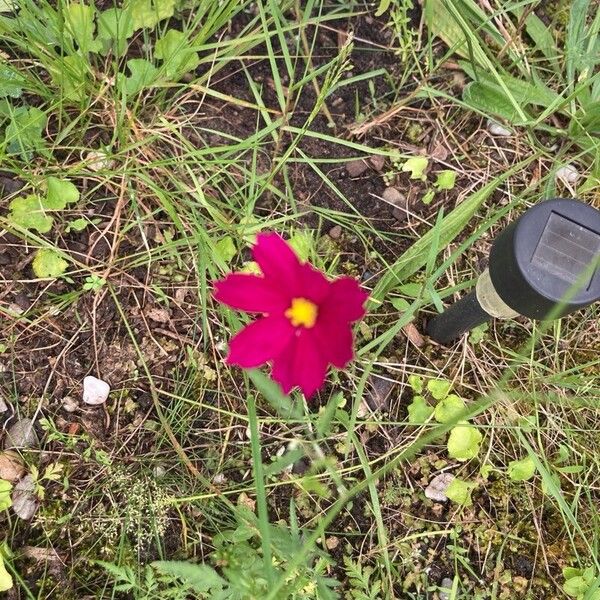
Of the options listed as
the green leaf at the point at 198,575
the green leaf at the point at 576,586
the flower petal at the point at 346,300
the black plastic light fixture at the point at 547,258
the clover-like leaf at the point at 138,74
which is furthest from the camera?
the clover-like leaf at the point at 138,74

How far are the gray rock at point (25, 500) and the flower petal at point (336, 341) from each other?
2.53 feet

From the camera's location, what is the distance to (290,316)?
101 cm

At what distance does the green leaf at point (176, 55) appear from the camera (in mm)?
1506

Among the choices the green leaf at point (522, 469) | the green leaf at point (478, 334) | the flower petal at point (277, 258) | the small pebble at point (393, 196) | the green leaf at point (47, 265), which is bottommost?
the green leaf at point (522, 469)

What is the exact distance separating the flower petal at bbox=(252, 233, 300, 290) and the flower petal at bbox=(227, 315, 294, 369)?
2.8 inches

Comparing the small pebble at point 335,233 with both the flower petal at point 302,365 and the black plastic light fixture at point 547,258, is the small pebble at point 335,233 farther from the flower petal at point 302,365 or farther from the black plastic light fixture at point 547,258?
the flower petal at point 302,365

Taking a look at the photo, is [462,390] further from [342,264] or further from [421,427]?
[342,264]

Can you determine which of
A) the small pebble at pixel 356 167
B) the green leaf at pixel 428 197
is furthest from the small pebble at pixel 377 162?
the green leaf at pixel 428 197

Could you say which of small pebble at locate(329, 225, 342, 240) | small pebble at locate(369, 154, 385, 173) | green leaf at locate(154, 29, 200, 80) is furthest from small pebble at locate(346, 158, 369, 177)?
green leaf at locate(154, 29, 200, 80)

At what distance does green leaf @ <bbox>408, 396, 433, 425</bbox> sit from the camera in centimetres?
148

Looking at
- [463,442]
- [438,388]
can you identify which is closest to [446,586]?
[463,442]

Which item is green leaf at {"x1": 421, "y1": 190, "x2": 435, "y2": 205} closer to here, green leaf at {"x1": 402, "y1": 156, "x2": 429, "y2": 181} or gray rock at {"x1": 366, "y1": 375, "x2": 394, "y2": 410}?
green leaf at {"x1": 402, "y1": 156, "x2": 429, "y2": 181}

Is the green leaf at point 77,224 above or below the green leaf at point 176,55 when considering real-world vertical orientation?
below

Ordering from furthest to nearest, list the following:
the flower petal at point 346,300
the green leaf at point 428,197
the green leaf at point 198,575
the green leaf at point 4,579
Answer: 1. the green leaf at point 428,197
2. the green leaf at point 4,579
3. the green leaf at point 198,575
4. the flower petal at point 346,300
